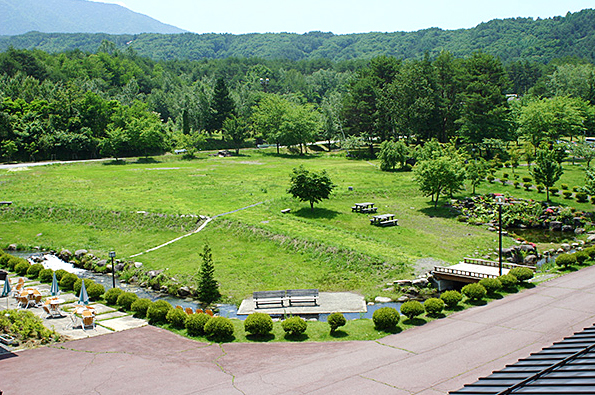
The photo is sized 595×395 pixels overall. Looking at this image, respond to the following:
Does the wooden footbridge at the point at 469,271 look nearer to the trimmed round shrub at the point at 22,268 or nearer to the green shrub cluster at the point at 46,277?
the green shrub cluster at the point at 46,277

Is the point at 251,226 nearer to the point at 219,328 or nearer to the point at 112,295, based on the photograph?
the point at 112,295

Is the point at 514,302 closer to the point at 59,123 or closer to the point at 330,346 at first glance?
the point at 330,346

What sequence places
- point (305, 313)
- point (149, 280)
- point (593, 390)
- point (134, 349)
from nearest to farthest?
point (593, 390)
point (134, 349)
point (305, 313)
point (149, 280)

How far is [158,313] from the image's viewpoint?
2458cm

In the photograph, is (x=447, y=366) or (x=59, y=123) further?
(x=59, y=123)

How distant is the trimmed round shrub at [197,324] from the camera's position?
23094 millimetres

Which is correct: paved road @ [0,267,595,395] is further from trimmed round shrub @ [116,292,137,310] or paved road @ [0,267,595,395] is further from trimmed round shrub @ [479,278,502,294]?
trimmed round shrub @ [116,292,137,310]

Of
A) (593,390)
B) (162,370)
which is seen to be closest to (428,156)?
(162,370)

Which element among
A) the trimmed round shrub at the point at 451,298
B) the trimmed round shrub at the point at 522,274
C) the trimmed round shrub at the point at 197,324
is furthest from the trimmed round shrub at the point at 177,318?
the trimmed round shrub at the point at 522,274

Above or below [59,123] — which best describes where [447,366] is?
below

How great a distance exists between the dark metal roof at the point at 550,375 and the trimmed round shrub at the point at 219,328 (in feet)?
39.4

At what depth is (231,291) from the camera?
3178 cm

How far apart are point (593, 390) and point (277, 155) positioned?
283 feet

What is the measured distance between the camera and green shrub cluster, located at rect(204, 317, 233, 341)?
22.5 metres
